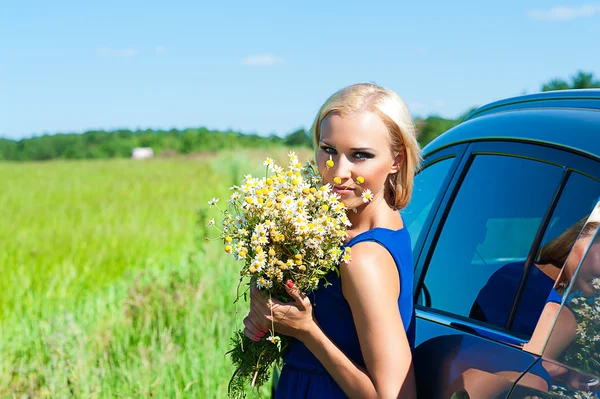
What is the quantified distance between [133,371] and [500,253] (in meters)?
3.26

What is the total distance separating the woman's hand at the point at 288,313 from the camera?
1.99 m

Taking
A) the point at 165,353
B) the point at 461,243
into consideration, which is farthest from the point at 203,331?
the point at 461,243

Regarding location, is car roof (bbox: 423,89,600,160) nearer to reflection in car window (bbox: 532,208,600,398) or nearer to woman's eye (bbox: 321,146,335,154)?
reflection in car window (bbox: 532,208,600,398)

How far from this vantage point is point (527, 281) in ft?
6.44

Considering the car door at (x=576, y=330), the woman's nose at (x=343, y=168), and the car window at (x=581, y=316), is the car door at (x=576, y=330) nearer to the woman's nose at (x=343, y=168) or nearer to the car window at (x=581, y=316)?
the car window at (x=581, y=316)

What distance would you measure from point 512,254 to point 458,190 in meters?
0.43

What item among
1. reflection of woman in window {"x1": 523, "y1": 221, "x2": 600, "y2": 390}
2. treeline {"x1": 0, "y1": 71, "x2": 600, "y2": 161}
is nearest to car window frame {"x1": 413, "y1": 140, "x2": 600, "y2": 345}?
reflection of woman in window {"x1": 523, "y1": 221, "x2": 600, "y2": 390}

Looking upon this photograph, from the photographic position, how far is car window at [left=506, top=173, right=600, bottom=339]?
5.88 feet

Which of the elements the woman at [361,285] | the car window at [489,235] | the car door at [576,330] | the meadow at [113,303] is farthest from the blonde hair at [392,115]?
the meadow at [113,303]

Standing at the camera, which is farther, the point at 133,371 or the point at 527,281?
the point at 133,371

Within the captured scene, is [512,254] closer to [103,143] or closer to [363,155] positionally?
[363,155]

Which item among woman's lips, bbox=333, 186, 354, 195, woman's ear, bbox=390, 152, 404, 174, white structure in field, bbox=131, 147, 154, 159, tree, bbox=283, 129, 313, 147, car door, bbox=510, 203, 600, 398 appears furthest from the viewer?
white structure in field, bbox=131, 147, 154, 159

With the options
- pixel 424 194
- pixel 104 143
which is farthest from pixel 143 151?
pixel 424 194

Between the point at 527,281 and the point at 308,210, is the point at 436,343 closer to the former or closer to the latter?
the point at 527,281
